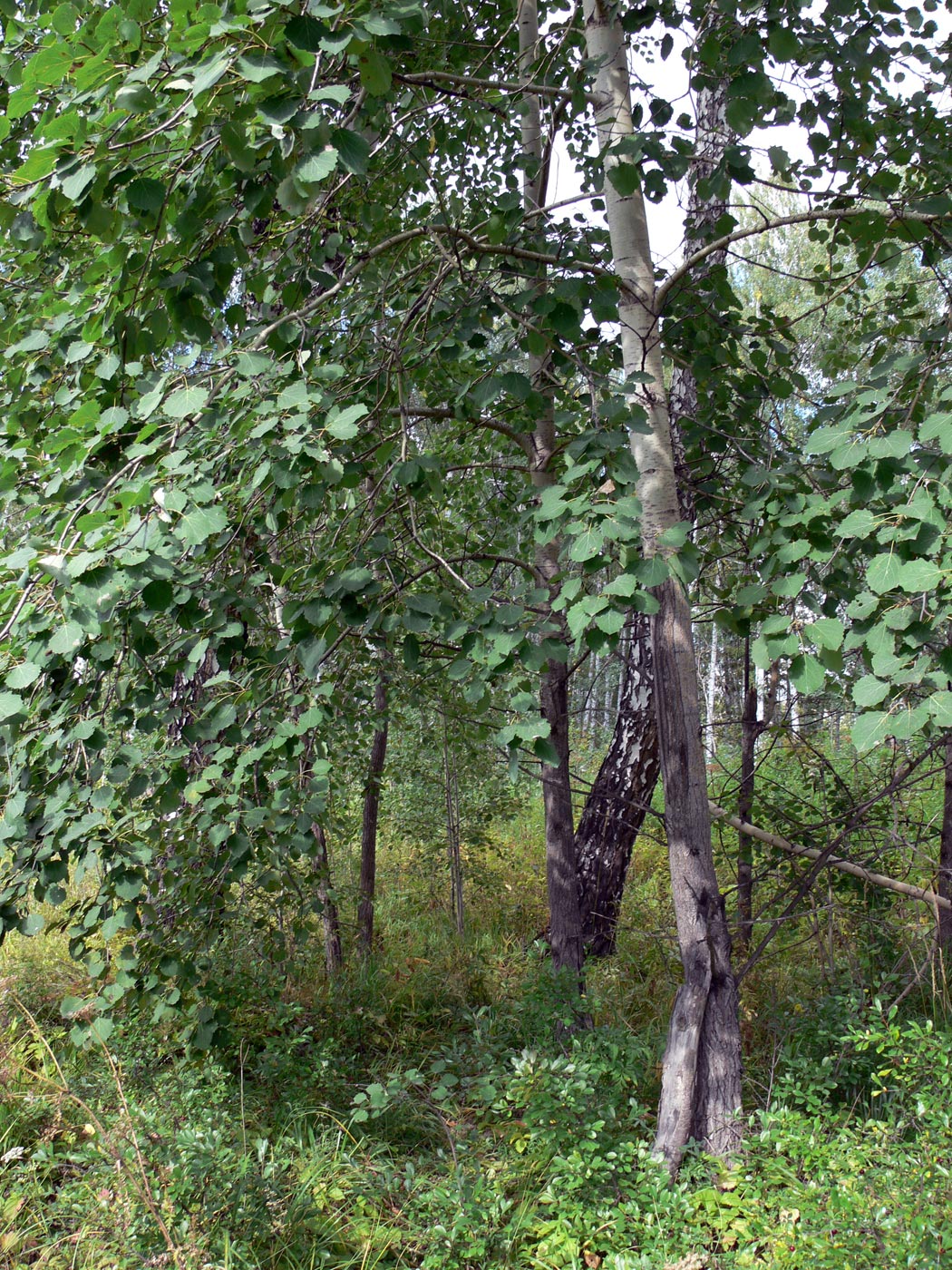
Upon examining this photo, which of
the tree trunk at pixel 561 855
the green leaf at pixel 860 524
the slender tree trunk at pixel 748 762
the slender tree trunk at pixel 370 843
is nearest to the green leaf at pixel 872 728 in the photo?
the green leaf at pixel 860 524

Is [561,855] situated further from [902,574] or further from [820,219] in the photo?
[820,219]

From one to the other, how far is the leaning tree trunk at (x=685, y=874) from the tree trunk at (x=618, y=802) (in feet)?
5.92

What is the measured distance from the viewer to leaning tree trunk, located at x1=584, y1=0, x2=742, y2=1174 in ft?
8.23

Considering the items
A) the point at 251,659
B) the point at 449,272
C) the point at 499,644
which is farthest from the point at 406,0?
the point at 251,659

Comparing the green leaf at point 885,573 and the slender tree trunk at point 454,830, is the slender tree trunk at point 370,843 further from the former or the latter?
the green leaf at point 885,573

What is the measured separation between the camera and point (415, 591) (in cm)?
234

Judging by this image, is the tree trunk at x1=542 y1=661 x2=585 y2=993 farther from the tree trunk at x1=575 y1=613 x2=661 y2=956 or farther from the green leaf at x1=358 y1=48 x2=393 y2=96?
the green leaf at x1=358 y1=48 x2=393 y2=96

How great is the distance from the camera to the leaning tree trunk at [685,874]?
2.51 meters

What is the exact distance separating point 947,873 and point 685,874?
5.74 feet

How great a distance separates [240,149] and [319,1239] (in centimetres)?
286

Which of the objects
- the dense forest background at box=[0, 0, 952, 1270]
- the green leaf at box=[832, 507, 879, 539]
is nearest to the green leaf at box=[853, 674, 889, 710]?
the dense forest background at box=[0, 0, 952, 1270]

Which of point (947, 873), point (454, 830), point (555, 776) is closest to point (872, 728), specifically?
point (555, 776)

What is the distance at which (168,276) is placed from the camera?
176 centimetres

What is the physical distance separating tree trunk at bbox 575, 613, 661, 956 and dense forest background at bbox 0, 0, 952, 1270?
0.60 meters
